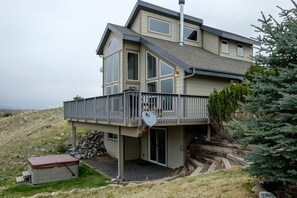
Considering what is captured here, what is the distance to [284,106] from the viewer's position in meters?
3.68

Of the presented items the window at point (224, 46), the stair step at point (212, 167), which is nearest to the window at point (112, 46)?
the window at point (224, 46)

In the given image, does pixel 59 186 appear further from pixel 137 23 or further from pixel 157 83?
pixel 137 23

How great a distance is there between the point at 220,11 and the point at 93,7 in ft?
36.5

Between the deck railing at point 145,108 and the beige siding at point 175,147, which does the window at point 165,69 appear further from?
the beige siding at point 175,147

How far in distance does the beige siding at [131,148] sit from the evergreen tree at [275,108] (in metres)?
10.2

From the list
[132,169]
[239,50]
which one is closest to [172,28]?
[239,50]

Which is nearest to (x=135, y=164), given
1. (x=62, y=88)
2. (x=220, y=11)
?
(x=220, y=11)

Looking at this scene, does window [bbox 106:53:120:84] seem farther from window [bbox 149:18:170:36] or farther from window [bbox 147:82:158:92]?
window [bbox 149:18:170:36]

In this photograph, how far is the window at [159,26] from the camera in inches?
584

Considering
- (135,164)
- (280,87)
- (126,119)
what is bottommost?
(135,164)

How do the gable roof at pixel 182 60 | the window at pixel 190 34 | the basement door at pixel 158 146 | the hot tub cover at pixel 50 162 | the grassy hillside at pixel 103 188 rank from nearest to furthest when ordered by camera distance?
the grassy hillside at pixel 103 188, the hot tub cover at pixel 50 162, the gable roof at pixel 182 60, the basement door at pixel 158 146, the window at pixel 190 34

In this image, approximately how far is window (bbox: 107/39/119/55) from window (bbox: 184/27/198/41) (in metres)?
4.61

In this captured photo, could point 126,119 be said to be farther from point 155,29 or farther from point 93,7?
point 93,7

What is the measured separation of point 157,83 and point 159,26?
415 centimetres
